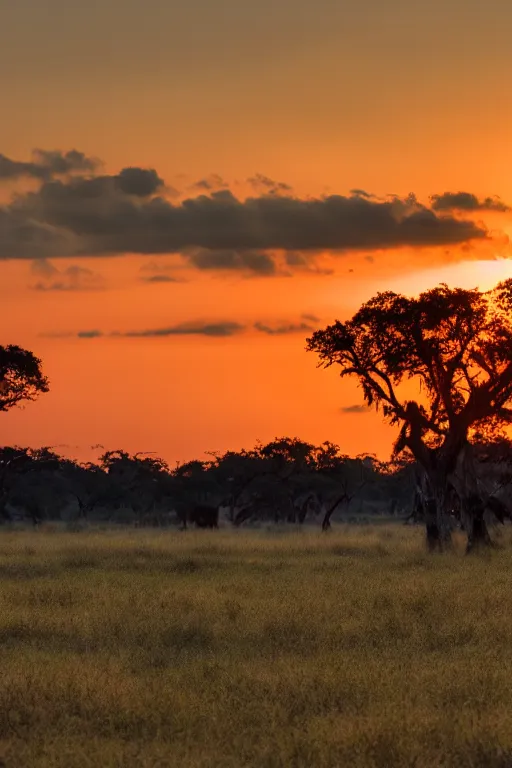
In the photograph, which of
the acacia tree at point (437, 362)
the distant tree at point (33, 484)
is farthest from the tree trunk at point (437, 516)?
the distant tree at point (33, 484)

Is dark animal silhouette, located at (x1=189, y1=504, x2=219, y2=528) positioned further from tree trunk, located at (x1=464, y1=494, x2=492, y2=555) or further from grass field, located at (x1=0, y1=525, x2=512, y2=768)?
grass field, located at (x1=0, y1=525, x2=512, y2=768)

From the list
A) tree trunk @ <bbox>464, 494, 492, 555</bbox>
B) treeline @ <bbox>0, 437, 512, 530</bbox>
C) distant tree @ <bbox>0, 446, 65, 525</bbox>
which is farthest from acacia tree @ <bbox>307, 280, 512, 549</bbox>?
distant tree @ <bbox>0, 446, 65, 525</bbox>

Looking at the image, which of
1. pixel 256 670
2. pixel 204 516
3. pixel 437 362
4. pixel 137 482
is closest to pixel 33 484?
pixel 137 482

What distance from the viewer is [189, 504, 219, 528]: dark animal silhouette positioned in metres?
77.9

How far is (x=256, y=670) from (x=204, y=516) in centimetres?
6364

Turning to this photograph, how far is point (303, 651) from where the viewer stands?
17297mm

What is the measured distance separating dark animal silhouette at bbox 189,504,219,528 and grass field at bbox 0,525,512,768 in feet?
157

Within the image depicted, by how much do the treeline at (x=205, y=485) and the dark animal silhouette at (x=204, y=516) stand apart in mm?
72

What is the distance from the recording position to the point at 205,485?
109 metres

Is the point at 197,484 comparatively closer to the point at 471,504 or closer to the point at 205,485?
the point at 205,485

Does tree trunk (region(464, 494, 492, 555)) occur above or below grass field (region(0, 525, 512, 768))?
above

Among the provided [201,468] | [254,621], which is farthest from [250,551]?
[201,468]

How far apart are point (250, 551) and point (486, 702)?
28.9 metres

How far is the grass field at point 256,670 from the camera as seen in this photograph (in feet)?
35.9
